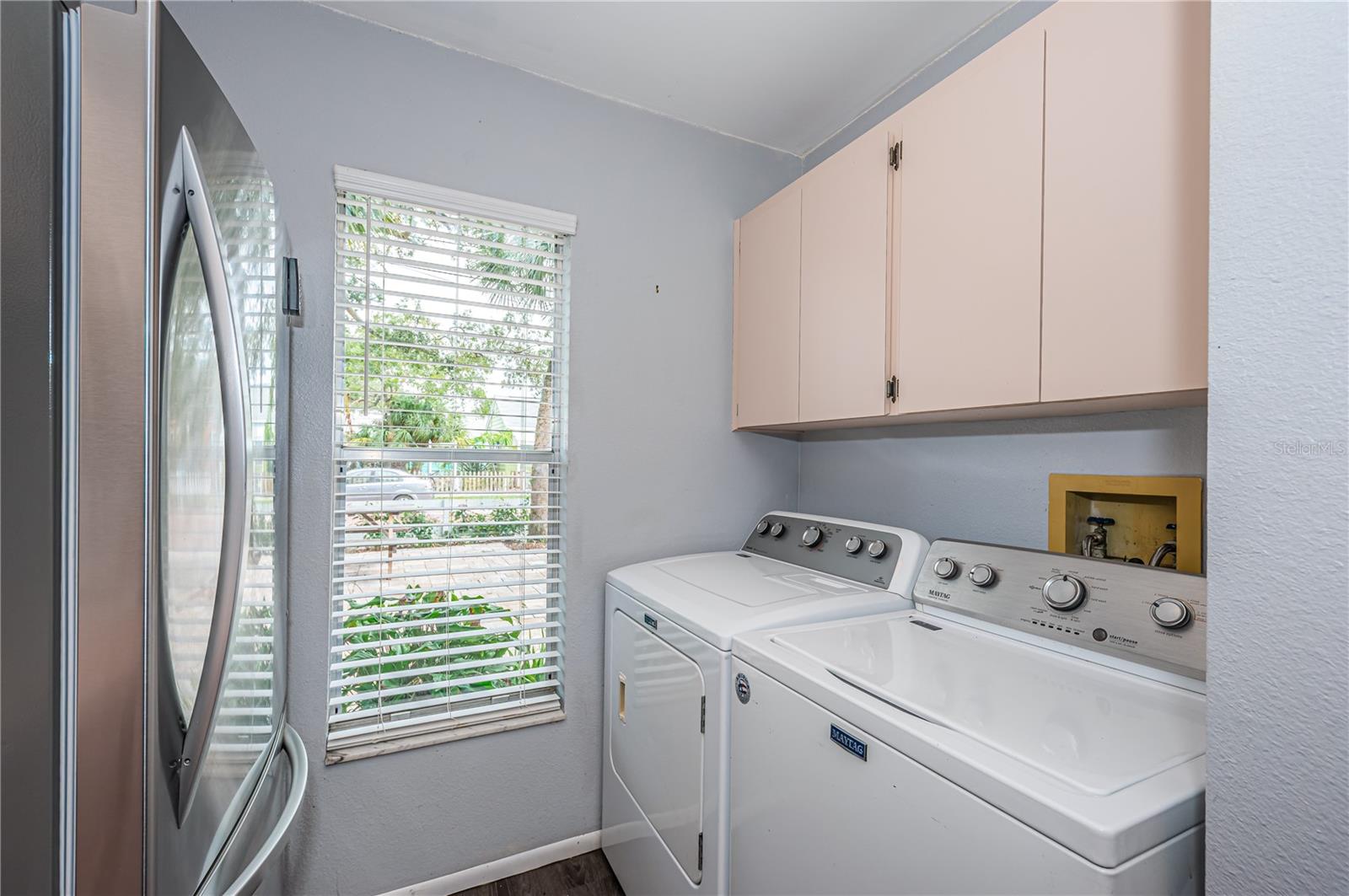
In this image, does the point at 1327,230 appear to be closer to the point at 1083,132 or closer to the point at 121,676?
the point at 1083,132

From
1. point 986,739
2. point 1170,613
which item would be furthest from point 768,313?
point 986,739

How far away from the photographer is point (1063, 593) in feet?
3.93

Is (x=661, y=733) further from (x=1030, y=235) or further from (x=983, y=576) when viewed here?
(x=1030, y=235)

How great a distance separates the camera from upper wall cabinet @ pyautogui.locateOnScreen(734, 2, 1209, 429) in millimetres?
938

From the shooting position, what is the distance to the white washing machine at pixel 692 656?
130 centimetres

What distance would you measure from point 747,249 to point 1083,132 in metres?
1.21

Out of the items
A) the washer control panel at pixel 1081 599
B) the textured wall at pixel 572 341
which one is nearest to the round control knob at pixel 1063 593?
the washer control panel at pixel 1081 599

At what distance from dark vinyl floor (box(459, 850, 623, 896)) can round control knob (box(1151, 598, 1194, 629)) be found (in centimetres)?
172

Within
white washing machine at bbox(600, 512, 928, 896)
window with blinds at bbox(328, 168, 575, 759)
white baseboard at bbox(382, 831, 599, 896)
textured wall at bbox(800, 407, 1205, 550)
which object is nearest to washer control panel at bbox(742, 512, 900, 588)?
white washing machine at bbox(600, 512, 928, 896)

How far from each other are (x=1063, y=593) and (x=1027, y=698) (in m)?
0.36

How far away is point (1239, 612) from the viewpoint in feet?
2.00

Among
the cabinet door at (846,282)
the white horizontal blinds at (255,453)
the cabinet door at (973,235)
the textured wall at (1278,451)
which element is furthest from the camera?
the cabinet door at (846,282)

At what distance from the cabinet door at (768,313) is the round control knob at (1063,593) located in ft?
2.85

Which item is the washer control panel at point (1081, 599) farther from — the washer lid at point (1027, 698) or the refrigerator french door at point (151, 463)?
the refrigerator french door at point (151, 463)
